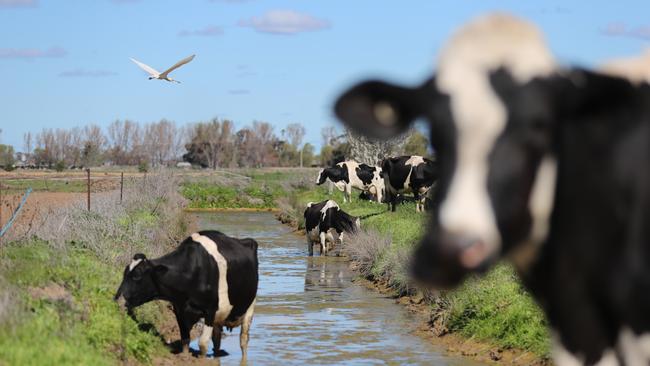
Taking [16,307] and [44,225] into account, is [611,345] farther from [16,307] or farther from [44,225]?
[44,225]

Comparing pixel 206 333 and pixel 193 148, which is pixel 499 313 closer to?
pixel 206 333

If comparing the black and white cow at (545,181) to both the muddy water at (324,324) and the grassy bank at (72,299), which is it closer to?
the grassy bank at (72,299)

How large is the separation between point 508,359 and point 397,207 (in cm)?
1917

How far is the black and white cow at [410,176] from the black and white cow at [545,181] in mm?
26317

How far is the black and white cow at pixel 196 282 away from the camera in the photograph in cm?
1301

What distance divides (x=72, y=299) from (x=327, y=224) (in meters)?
17.4

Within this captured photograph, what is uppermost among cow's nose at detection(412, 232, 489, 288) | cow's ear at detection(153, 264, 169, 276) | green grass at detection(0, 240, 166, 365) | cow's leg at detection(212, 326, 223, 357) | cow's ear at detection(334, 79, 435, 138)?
cow's ear at detection(334, 79, 435, 138)

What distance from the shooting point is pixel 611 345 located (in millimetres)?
3771

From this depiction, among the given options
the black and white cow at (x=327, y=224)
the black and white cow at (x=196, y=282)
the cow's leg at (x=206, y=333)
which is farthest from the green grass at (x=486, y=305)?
the black and white cow at (x=327, y=224)

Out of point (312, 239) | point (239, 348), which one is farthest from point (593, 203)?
point (312, 239)

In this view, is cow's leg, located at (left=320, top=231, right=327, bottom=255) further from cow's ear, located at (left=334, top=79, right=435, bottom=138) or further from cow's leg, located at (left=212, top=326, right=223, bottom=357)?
cow's ear, located at (left=334, top=79, right=435, bottom=138)

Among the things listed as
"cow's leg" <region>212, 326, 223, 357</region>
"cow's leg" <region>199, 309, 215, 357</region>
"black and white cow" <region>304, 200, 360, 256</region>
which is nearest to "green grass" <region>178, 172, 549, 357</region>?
"cow's leg" <region>212, 326, 223, 357</region>

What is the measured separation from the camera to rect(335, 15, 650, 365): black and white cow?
340 cm

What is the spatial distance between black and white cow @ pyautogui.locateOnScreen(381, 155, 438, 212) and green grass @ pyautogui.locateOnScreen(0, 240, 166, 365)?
1610cm
